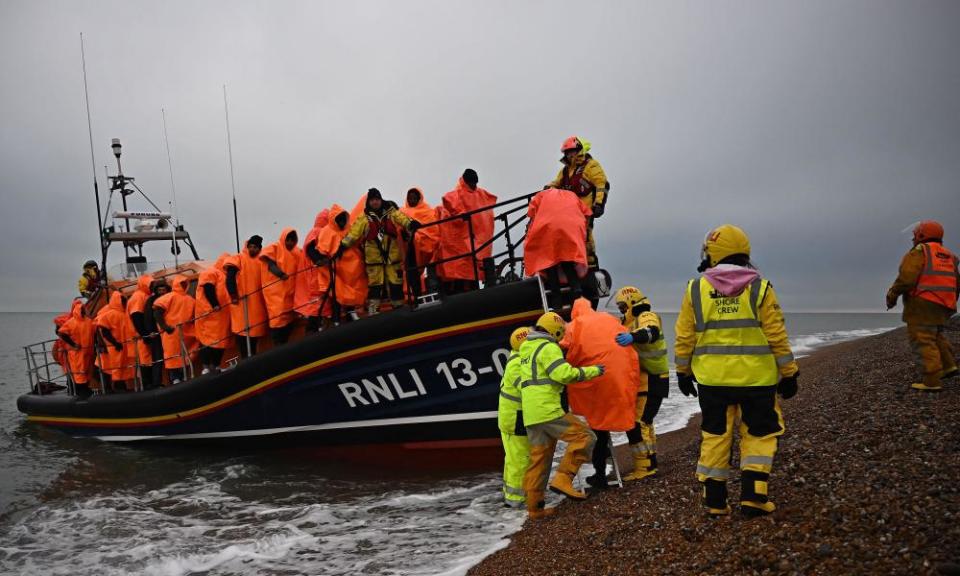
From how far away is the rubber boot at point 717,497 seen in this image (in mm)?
3119

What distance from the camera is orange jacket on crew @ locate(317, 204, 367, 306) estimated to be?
6.26 m

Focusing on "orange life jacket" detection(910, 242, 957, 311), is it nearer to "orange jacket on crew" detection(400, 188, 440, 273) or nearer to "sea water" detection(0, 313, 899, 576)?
"sea water" detection(0, 313, 899, 576)

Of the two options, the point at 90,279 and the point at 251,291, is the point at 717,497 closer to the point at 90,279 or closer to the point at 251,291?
the point at 251,291

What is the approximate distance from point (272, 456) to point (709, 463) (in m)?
6.09

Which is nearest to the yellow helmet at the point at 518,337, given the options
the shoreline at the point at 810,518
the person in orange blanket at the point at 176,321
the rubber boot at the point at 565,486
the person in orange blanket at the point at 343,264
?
the rubber boot at the point at 565,486

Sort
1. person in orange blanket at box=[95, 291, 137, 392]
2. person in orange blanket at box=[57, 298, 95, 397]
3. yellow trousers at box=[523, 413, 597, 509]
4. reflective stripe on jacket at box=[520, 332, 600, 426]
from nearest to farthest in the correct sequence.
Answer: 1. reflective stripe on jacket at box=[520, 332, 600, 426]
2. yellow trousers at box=[523, 413, 597, 509]
3. person in orange blanket at box=[95, 291, 137, 392]
4. person in orange blanket at box=[57, 298, 95, 397]

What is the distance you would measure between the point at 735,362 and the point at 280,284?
17.4 feet

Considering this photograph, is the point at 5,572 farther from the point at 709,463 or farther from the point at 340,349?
the point at 709,463

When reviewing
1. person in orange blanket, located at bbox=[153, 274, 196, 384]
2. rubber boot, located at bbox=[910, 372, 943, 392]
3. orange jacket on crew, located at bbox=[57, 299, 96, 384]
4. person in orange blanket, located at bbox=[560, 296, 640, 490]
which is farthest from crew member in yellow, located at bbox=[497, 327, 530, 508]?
orange jacket on crew, located at bbox=[57, 299, 96, 384]

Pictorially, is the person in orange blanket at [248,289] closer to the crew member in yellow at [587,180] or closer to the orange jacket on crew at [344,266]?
the orange jacket on crew at [344,266]

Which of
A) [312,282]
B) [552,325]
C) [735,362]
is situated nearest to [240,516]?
[312,282]

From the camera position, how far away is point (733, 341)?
3.05 m

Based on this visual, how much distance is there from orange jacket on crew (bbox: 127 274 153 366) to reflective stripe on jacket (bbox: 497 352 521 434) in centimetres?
609

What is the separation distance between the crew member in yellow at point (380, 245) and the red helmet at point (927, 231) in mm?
4962
